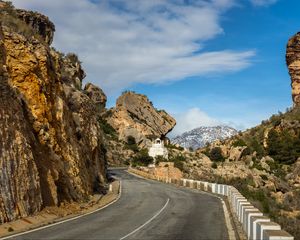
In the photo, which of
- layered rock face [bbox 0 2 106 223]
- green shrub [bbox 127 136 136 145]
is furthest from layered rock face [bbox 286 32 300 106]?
layered rock face [bbox 0 2 106 223]

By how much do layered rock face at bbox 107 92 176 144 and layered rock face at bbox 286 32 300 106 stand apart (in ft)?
123

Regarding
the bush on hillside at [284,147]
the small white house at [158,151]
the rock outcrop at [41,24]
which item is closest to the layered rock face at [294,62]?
the bush on hillside at [284,147]

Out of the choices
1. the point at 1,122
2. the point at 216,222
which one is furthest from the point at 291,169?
the point at 1,122

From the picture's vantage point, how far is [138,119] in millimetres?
126312

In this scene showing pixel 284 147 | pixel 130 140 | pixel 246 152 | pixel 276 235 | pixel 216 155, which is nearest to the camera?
pixel 276 235

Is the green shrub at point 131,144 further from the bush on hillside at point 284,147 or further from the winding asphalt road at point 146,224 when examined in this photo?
the winding asphalt road at point 146,224

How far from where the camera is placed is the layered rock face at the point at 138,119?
385 ft

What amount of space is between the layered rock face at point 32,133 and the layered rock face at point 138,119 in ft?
274

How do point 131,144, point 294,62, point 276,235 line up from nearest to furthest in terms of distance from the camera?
point 276,235 → point 294,62 → point 131,144

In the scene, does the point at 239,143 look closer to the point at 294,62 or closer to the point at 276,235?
the point at 294,62

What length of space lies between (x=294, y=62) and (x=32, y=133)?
94.9 m

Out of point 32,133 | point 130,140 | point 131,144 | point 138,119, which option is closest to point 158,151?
point 131,144

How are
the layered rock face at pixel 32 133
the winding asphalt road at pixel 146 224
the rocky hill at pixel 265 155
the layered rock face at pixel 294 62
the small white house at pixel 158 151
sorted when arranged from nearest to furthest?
1. the winding asphalt road at pixel 146 224
2. the layered rock face at pixel 32 133
3. the rocky hill at pixel 265 155
4. the small white house at pixel 158 151
5. the layered rock face at pixel 294 62

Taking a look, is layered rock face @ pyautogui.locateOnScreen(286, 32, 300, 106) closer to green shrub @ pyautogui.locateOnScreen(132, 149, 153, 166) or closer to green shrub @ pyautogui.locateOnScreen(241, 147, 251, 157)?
green shrub @ pyautogui.locateOnScreen(241, 147, 251, 157)
